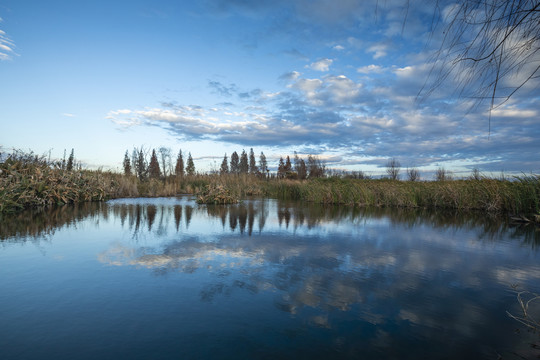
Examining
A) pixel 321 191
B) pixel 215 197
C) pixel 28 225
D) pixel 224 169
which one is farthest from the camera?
pixel 224 169

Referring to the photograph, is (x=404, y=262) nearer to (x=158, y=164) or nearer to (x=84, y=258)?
(x=84, y=258)

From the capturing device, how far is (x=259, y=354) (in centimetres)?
175

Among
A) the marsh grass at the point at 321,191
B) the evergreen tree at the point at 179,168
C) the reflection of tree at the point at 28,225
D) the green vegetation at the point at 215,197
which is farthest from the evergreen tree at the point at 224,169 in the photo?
the reflection of tree at the point at 28,225

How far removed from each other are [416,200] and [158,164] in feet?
80.7

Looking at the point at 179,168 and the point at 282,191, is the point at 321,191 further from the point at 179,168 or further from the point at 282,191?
the point at 179,168

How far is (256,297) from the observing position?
2611 millimetres

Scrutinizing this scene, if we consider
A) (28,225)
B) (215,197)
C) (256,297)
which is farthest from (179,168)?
(256,297)

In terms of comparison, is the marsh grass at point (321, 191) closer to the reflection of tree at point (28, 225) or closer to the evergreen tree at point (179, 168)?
the reflection of tree at point (28, 225)

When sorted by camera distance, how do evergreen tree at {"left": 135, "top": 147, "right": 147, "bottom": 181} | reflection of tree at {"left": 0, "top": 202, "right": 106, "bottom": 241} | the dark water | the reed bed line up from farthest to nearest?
evergreen tree at {"left": 135, "top": 147, "right": 147, "bottom": 181}
the reed bed
reflection of tree at {"left": 0, "top": 202, "right": 106, "bottom": 241}
the dark water

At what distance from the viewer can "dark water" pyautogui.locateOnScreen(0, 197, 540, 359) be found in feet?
6.05

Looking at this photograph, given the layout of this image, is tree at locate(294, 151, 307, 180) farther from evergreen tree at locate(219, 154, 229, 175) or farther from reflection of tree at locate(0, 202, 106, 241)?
reflection of tree at locate(0, 202, 106, 241)

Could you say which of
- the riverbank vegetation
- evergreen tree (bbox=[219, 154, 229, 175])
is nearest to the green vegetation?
the riverbank vegetation

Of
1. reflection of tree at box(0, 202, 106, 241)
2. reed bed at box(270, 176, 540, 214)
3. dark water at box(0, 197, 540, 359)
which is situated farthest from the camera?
reed bed at box(270, 176, 540, 214)

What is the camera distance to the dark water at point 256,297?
6.05ft
